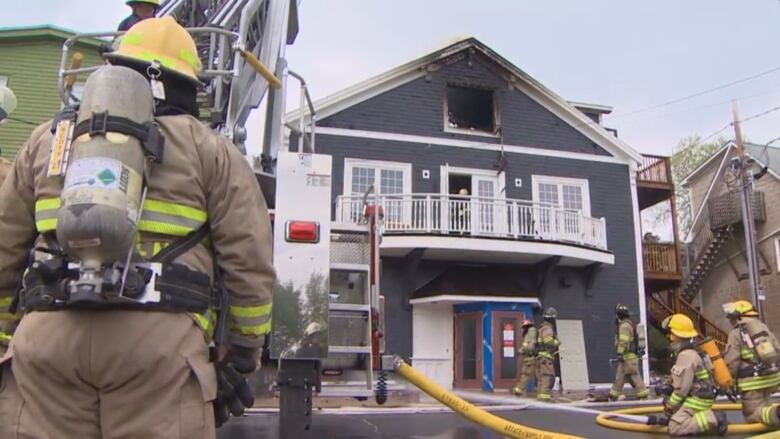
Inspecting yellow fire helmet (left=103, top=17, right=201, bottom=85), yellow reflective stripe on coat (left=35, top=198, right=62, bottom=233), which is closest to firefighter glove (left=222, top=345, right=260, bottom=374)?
yellow reflective stripe on coat (left=35, top=198, right=62, bottom=233)

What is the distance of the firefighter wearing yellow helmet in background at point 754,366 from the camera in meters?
6.71

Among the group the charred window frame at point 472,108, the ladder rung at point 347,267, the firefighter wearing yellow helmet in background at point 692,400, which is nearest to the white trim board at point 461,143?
the charred window frame at point 472,108

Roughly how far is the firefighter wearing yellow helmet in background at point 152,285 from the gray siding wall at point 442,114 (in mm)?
14813

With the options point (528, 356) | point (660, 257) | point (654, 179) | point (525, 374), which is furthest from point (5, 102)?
point (654, 179)

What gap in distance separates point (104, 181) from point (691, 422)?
19.5 ft

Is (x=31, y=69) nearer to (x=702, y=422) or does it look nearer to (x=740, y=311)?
(x=740, y=311)

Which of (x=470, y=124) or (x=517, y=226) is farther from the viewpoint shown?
(x=470, y=124)

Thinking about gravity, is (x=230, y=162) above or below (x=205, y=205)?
above

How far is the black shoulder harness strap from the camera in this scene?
1918mm

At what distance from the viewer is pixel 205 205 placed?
2.19m

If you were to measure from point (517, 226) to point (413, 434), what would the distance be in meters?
10.9

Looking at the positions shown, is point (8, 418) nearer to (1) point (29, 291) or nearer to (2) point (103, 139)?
(1) point (29, 291)

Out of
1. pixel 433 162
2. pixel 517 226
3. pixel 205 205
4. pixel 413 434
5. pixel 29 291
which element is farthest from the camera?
pixel 433 162

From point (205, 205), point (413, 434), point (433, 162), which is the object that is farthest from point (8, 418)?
point (433, 162)
